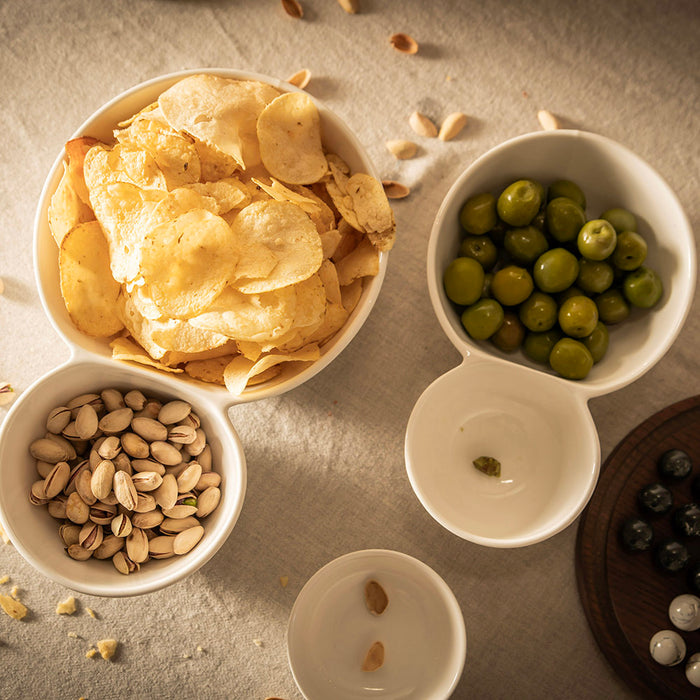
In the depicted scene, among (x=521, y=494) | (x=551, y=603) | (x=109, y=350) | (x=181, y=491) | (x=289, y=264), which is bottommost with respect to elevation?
(x=551, y=603)

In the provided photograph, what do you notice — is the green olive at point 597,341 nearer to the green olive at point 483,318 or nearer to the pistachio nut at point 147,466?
the green olive at point 483,318

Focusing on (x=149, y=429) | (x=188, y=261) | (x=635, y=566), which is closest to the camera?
(x=188, y=261)

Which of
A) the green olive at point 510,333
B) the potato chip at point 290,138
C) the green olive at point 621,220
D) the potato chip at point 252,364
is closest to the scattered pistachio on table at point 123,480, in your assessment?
the potato chip at point 252,364

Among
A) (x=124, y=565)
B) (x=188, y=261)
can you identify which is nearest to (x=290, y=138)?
(x=188, y=261)

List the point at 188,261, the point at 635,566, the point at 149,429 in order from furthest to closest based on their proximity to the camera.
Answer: the point at 635,566 < the point at 149,429 < the point at 188,261

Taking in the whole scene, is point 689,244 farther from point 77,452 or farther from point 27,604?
point 27,604

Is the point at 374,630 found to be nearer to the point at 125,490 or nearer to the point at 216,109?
the point at 125,490

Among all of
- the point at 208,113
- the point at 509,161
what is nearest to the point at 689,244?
the point at 509,161
